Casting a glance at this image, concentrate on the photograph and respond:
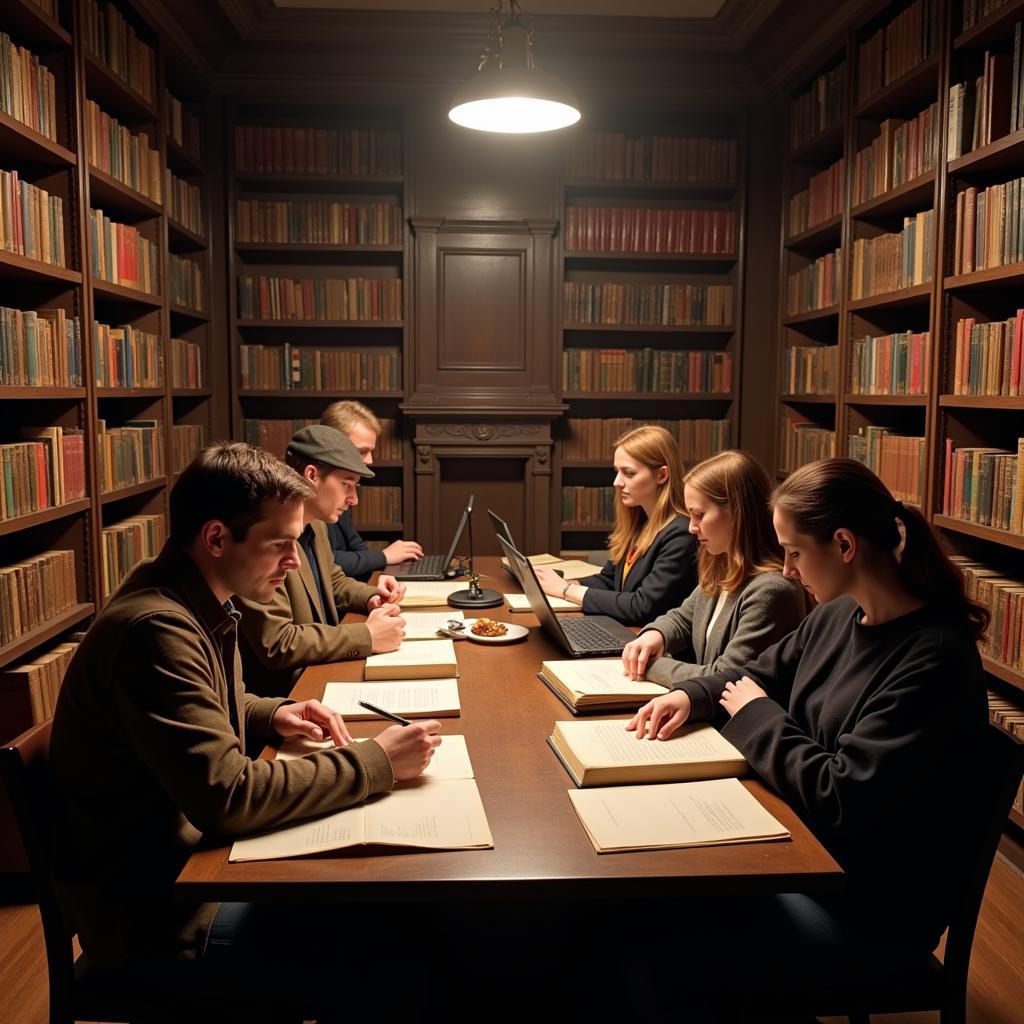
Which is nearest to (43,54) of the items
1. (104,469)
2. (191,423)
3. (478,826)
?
(104,469)

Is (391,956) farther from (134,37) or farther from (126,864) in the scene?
(134,37)

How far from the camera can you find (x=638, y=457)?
308 cm

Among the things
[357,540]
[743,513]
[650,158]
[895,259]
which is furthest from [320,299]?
[743,513]

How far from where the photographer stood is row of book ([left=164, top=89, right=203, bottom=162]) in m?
4.24

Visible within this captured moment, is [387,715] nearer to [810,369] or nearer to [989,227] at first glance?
[989,227]

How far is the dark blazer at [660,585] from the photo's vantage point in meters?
2.78

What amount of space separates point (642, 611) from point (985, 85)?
1.94 meters

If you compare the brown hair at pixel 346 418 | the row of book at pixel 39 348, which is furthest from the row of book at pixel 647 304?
the row of book at pixel 39 348

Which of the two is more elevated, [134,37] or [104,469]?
[134,37]

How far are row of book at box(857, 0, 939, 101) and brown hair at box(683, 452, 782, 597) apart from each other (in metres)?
2.06

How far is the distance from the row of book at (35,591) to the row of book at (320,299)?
6.96 ft

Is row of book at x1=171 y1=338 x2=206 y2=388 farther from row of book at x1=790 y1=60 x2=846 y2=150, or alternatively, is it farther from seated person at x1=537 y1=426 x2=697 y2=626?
row of book at x1=790 y1=60 x2=846 y2=150

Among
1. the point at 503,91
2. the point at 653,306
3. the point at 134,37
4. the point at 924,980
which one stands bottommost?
the point at 924,980

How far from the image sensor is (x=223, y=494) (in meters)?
1.49
